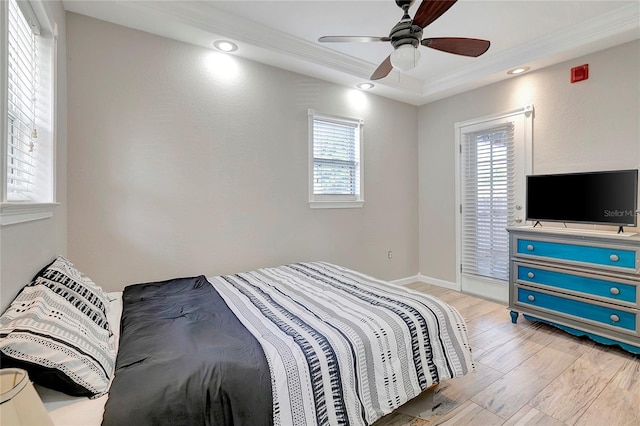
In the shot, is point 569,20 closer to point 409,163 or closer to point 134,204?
point 409,163

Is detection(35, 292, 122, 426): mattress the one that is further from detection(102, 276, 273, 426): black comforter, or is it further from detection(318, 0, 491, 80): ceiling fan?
detection(318, 0, 491, 80): ceiling fan

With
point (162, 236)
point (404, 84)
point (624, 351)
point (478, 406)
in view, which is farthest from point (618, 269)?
point (162, 236)

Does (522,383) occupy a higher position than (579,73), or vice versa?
(579,73)

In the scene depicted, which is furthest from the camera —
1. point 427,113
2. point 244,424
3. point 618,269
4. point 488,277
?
point 427,113

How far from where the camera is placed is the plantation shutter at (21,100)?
136cm

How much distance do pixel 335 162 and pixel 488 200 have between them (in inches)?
78.4

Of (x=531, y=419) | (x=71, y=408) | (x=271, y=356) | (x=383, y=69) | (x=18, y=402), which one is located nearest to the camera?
(x=18, y=402)

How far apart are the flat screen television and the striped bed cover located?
6.37 ft

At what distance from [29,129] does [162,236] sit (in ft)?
4.02

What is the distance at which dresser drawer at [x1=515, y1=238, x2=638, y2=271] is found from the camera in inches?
94.0

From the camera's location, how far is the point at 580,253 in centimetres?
263

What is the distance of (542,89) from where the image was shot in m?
3.27

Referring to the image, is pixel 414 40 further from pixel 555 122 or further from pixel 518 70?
pixel 555 122

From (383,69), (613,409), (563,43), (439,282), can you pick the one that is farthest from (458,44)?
(439,282)
